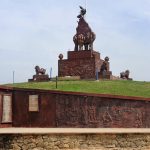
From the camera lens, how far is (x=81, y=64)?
3259 centimetres

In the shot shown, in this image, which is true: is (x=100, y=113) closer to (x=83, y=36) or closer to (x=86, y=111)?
(x=86, y=111)

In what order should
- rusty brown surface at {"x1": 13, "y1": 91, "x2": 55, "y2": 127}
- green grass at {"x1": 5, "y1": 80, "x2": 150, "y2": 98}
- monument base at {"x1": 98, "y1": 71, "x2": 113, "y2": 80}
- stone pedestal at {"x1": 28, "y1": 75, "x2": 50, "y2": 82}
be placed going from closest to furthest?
rusty brown surface at {"x1": 13, "y1": 91, "x2": 55, "y2": 127} → green grass at {"x1": 5, "y1": 80, "x2": 150, "y2": 98} → monument base at {"x1": 98, "y1": 71, "x2": 113, "y2": 80} → stone pedestal at {"x1": 28, "y1": 75, "x2": 50, "y2": 82}

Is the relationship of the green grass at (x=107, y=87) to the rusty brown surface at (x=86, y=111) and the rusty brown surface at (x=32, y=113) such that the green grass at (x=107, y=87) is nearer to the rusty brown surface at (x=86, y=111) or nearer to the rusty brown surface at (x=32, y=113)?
the rusty brown surface at (x=86, y=111)

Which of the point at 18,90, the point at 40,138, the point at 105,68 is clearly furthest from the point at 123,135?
the point at 105,68

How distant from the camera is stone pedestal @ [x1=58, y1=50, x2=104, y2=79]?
105 ft

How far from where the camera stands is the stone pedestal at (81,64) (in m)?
32.0

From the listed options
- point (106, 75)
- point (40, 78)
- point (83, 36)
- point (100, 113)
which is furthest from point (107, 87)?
point (83, 36)

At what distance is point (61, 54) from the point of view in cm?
3366

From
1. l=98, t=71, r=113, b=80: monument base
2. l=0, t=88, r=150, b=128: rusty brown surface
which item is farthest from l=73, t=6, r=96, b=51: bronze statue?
l=0, t=88, r=150, b=128: rusty brown surface

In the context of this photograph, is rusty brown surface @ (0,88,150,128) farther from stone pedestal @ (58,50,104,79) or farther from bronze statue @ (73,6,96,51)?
bronze statue @ (73,6,96,51)

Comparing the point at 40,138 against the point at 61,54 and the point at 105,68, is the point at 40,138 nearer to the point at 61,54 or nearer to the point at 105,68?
the point at 105,68

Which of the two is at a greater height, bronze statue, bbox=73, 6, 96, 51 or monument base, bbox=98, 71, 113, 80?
bronze statue, bbox=73, 6, 96, 51

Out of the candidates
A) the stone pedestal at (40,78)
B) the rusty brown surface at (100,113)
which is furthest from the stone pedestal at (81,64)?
the rusty brown surface at (100,113)

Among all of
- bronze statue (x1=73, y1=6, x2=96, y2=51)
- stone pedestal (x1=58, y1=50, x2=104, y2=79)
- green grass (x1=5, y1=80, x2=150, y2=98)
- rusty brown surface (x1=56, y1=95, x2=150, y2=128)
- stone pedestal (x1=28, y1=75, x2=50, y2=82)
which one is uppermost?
bronze statue (x1=73, y1=6, x2=96, y2=51)
